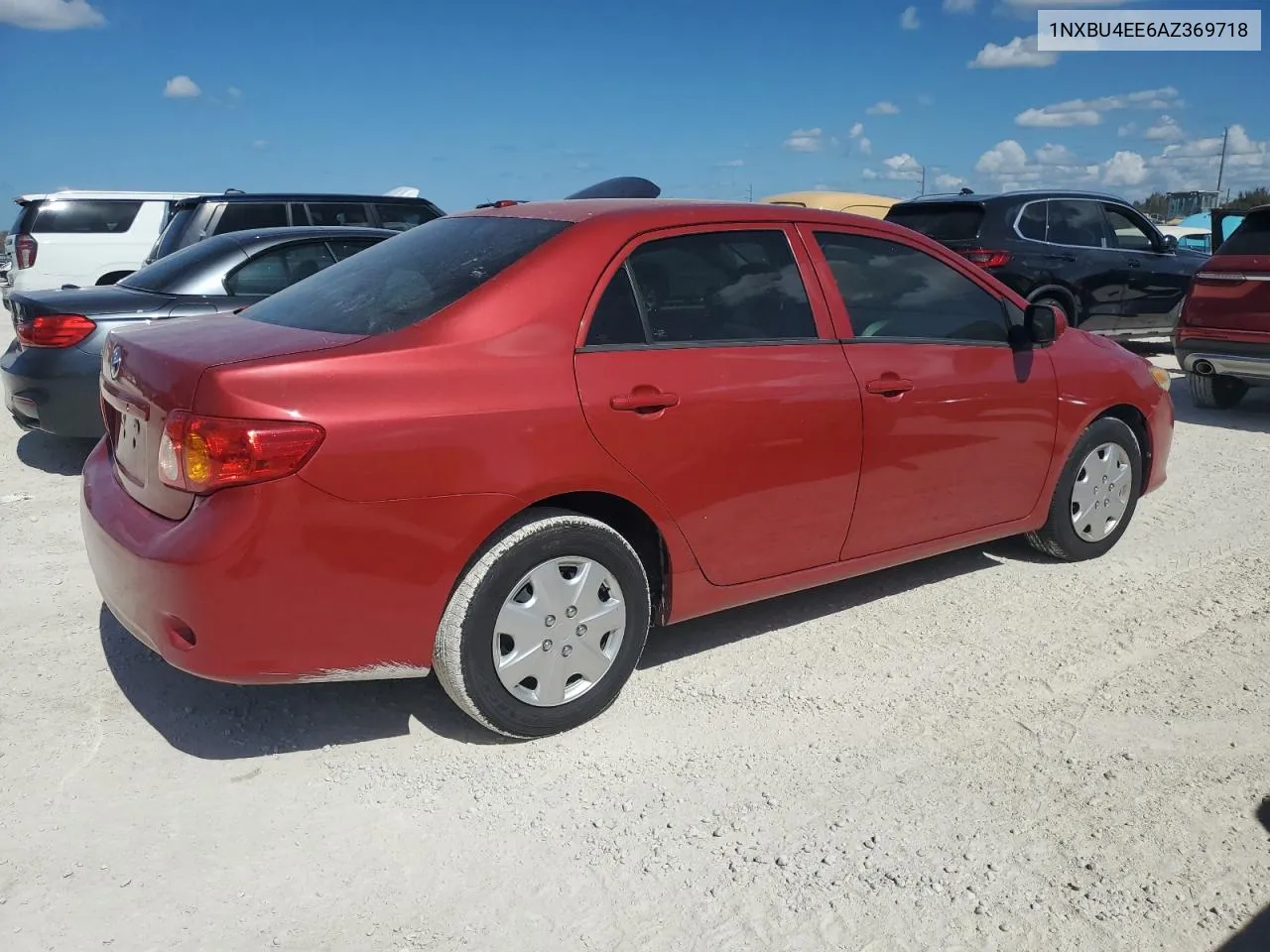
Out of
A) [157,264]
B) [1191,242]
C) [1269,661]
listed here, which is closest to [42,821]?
[1269,661]

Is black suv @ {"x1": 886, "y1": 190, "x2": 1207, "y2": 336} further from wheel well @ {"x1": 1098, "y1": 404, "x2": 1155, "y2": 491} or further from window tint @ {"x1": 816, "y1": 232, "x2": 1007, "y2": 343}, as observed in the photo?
window tint @ {"x1": 816, "y1": 232, "x2": 1007, "y2": 343}

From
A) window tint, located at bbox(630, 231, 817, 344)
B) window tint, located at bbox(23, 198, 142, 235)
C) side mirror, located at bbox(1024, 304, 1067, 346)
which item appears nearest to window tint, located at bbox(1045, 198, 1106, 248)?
side mirror, located at bbox(1024, 304, 1067, 346)

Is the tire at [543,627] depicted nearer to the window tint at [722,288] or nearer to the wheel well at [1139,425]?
the window tint at [722,288]

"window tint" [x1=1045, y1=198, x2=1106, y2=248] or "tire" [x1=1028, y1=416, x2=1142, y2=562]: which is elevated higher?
"window tint" [x1=1045, y1=198, x2=1106, y2=248]

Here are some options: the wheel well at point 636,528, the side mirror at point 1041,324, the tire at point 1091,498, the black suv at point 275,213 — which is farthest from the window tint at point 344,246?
the tire at point 1091,498

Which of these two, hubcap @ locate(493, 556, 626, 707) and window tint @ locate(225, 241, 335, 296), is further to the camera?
window tint @ locate(225, 241, 335, 296)

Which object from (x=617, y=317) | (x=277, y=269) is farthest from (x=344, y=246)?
(x=617, y=317)

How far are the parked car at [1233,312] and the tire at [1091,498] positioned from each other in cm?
361

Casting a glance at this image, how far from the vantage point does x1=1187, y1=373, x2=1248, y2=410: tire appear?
8773 millimetres

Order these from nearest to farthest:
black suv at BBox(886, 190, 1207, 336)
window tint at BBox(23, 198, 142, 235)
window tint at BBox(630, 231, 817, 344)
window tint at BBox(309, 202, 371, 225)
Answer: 1. window tint at BBox(630, 231, 817, 344)
2. black suv at BBox(886, 190, 1207, 336)
3. window tint at BBox(309, 202, 371, 225)
4. window tint at BBox(23, 198, 142, 235)

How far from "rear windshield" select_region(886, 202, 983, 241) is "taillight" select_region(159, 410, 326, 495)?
8404 millimetres

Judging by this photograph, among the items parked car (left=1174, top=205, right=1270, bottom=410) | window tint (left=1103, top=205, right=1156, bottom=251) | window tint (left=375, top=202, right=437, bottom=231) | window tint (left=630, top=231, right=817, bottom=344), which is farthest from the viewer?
window tint (left=375, top=202, right=437, bottom=231)

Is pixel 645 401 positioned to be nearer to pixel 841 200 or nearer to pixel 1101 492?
pixel 1101 492

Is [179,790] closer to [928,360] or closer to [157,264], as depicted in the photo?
[928,360]
